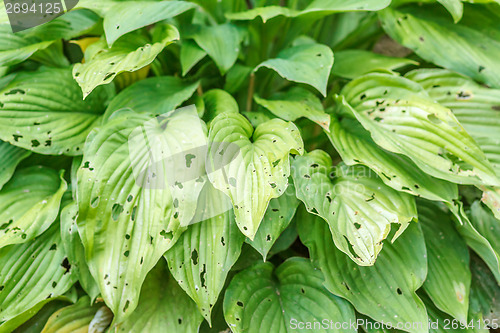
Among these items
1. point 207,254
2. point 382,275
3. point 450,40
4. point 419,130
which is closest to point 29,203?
point 207,254

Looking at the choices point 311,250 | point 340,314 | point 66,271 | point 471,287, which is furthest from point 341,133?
point 66,271

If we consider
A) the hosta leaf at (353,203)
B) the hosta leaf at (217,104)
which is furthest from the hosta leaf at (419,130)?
the hosta leaf at (217,104)

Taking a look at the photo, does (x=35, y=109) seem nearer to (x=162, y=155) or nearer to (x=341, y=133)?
(x=162, y=155)

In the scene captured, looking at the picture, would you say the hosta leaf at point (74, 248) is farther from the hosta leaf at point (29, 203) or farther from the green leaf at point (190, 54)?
the green leaf at point (190, 54)

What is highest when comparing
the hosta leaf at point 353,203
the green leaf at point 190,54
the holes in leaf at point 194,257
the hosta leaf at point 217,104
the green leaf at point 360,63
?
the green leaf at point 190,54

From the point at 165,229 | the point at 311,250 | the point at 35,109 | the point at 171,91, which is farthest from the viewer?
the point at 171,91

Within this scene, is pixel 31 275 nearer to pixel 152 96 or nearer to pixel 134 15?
pixel 152 96

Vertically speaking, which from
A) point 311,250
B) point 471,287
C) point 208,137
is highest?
point 208,137

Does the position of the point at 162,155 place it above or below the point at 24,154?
above
